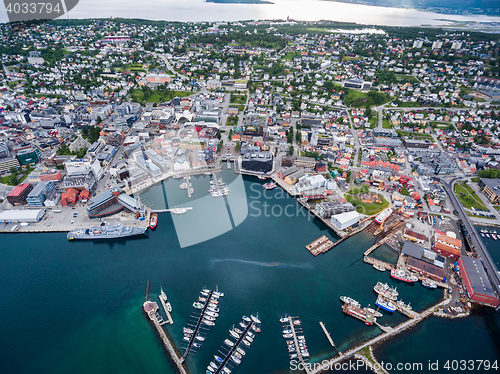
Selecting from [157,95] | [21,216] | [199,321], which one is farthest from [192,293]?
[157,95]

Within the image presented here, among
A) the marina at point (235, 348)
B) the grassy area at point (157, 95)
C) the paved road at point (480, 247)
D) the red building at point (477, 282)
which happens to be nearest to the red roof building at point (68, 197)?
the marina at point (235, 348)

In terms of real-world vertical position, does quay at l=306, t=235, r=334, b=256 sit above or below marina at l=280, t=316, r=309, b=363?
above

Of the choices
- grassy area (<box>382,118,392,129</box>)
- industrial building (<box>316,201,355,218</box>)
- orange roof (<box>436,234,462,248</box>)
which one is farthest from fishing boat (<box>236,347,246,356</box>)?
grassy area (<box>382,118,392,129</box>)

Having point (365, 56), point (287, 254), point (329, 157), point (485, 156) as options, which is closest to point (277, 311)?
point (287, 254)

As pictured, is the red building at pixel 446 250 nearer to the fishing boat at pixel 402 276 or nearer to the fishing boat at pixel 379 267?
the fishing boat at pixel 402 276

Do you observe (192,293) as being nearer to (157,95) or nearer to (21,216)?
(21,216)

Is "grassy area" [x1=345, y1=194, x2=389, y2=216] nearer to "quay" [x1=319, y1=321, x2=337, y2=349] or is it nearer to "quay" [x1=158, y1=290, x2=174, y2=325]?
"quay" [x1=319, y1=321, x2=337, y2=349]
